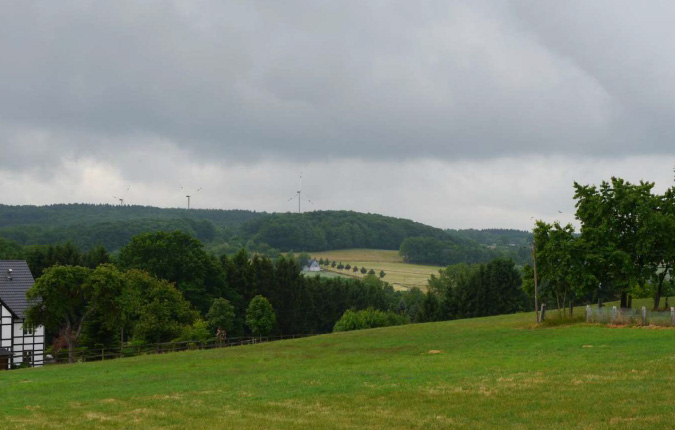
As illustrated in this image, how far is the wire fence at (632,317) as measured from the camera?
5025cm

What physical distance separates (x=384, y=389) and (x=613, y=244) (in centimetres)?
4012

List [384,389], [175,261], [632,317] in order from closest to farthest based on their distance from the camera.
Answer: [384,389] < [632,317] < [175,261]

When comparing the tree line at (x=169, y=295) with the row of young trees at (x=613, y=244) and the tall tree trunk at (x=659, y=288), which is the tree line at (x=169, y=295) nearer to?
the row of young trees at (x=613, y=244)

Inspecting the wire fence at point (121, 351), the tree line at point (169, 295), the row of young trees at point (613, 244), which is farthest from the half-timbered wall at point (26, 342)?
the row of young trees at point (613, 244)

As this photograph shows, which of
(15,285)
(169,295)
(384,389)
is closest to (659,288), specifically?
(384,389)

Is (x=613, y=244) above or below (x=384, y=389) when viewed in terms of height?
above

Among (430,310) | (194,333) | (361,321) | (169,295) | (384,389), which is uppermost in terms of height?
(169,295)

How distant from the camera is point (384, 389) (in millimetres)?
26906

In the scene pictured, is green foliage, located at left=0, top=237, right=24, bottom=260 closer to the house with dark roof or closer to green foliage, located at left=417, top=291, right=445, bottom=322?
the house with dark roof

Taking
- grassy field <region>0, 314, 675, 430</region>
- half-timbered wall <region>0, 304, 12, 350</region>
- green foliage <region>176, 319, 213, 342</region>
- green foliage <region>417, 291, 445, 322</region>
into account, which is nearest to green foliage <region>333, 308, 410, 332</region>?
green foliage <region>176, 319, 213, 342</region>

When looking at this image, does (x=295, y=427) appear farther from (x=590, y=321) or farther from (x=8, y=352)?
(x=8, y=352)

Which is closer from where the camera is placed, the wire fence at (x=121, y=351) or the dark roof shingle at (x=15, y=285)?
the wire fence at (x=121, y=351)

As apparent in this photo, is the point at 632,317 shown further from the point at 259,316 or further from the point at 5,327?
the point at 5,327

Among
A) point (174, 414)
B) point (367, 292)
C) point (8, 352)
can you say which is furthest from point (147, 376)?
point (367, 292)
